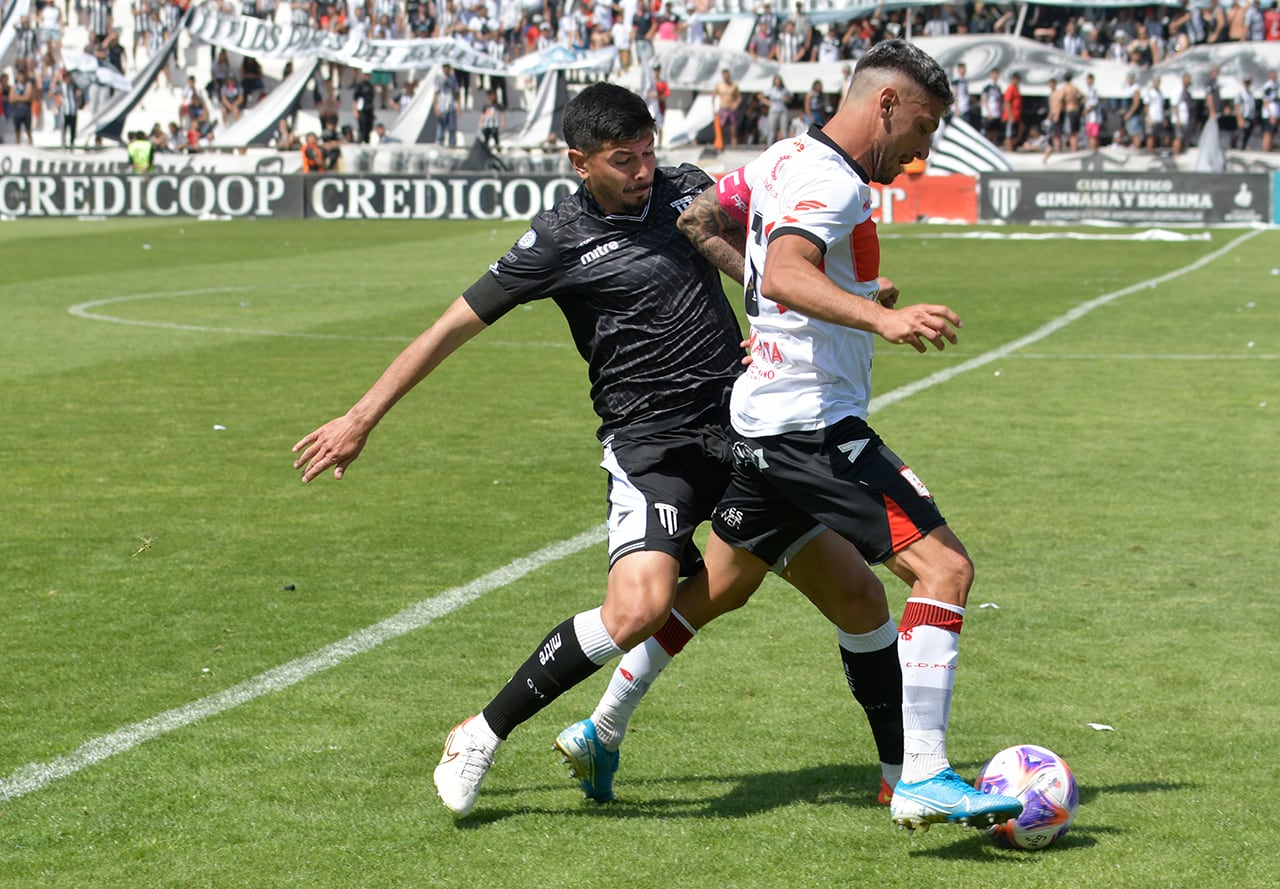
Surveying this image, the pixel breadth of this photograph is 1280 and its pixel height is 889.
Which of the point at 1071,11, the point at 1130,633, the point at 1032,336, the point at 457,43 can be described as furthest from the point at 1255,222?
the point at 1130,633

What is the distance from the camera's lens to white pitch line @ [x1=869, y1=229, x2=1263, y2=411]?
12523 millimetres

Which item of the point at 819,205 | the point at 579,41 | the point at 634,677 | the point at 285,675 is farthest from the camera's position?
the point at 579,41

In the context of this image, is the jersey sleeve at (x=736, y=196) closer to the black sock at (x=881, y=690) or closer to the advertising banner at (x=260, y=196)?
the black sock at (x=881, y=690)

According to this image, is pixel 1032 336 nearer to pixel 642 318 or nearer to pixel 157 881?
pixel 642 318

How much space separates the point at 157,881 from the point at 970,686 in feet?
9.17

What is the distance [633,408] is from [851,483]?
2.78ft

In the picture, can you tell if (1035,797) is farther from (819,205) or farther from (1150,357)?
(1150,357)

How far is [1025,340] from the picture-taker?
15.7 metres

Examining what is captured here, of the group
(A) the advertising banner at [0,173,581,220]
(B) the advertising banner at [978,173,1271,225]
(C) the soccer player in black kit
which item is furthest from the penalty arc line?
(A) the advertising banner at [0,173,581,220]

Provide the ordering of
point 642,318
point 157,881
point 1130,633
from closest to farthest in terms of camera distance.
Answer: point 157,881
point 642,318
point 1130,633

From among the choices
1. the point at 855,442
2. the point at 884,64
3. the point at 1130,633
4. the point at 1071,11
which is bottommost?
the point at 1130,633

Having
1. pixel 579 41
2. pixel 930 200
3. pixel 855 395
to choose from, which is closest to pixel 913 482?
pixel 855 395

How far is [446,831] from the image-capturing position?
4516mm

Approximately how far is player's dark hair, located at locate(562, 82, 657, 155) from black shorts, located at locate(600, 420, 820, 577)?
2.74 ft
